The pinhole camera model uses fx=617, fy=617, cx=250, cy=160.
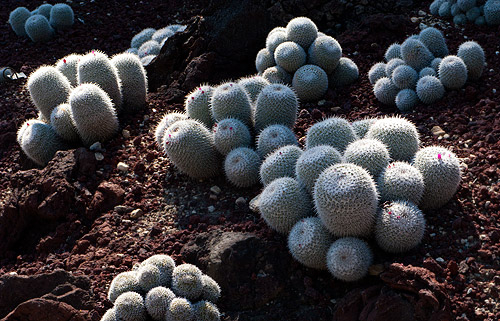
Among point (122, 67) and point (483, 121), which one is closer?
point (483, 121)

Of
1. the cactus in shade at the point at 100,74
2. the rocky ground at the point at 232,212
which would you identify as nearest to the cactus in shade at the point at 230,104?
the rocky ground at the point at 232,212

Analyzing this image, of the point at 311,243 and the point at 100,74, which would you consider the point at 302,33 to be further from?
the point at 311,243

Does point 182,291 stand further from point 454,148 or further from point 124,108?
point 124,108

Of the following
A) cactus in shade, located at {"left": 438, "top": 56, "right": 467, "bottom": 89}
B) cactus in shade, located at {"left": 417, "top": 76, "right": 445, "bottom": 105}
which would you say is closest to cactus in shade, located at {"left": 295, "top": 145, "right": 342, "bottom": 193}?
cactus in shade, located at {"left": 417, "top": 76, "right": 445, "bottom": 105}

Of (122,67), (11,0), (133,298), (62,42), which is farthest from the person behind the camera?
(11,0)

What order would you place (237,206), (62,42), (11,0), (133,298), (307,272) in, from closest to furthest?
(133,298)
(307,272)
(237,206)
(62,42)
(11,0)

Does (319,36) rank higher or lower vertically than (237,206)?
higher

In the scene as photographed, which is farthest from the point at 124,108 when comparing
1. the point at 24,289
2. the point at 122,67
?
the point at 24,289
